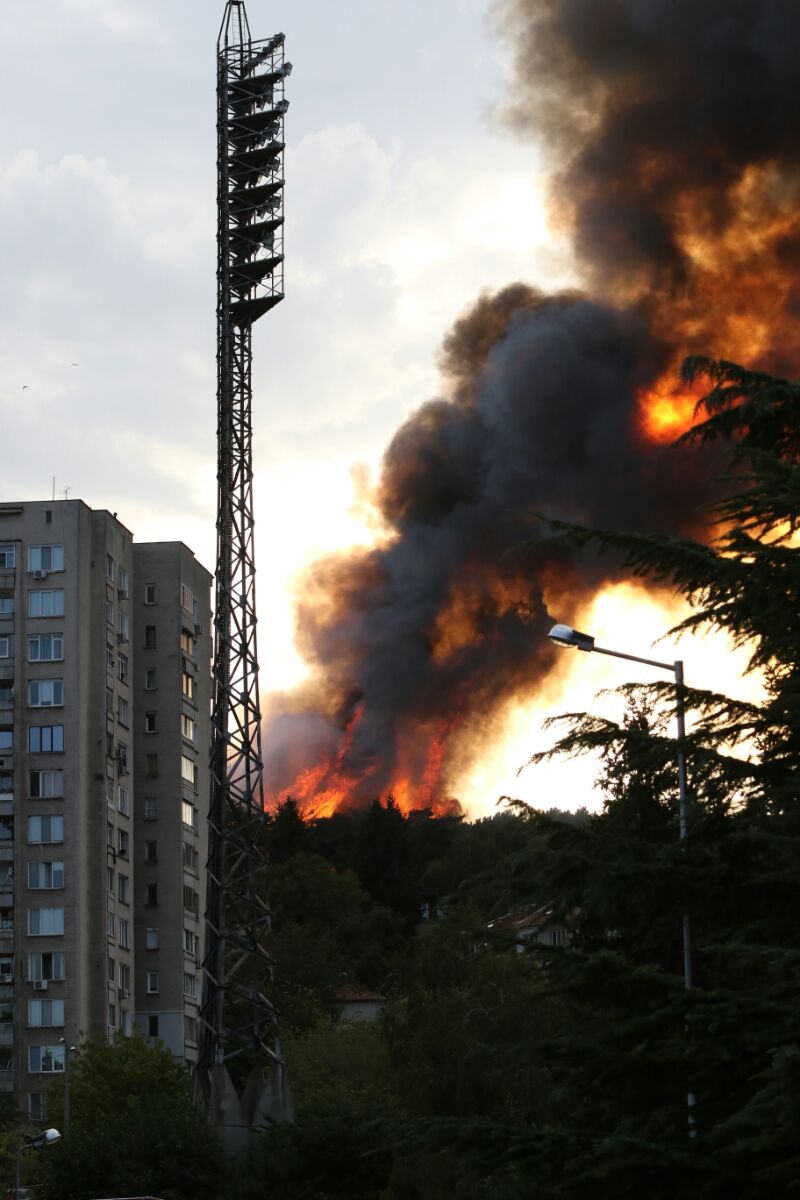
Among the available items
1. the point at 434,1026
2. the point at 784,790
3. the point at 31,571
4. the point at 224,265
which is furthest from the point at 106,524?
the point at 784,790

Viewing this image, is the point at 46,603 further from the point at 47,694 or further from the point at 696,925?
the point at 696,925

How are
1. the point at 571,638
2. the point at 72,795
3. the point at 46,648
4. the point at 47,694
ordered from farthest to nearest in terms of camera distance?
the point at 46,648 < the point at 47,694 < the point at 72,795 < the point at 571,638

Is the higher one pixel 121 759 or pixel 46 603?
pixel 46 603

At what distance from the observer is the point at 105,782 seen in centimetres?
7669

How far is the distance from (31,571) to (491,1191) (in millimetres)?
44849

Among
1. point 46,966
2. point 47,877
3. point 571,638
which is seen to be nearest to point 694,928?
point 571,638

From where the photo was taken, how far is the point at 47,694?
76250mm

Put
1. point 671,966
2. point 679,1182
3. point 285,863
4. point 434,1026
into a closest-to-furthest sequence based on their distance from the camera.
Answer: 1. point 679,1182
2. point 671,966
3. point 434,1026
4. point 285,863

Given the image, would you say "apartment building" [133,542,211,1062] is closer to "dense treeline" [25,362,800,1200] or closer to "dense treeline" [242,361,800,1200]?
"dense treeline" [25,362,800,1200]

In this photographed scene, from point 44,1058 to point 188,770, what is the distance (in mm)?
16283

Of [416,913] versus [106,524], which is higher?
[106,524]

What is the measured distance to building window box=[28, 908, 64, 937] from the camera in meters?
73.4

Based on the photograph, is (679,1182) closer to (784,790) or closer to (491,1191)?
(784,790)

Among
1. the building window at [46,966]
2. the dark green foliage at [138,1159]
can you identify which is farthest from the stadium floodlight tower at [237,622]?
the building window at [46,966]
